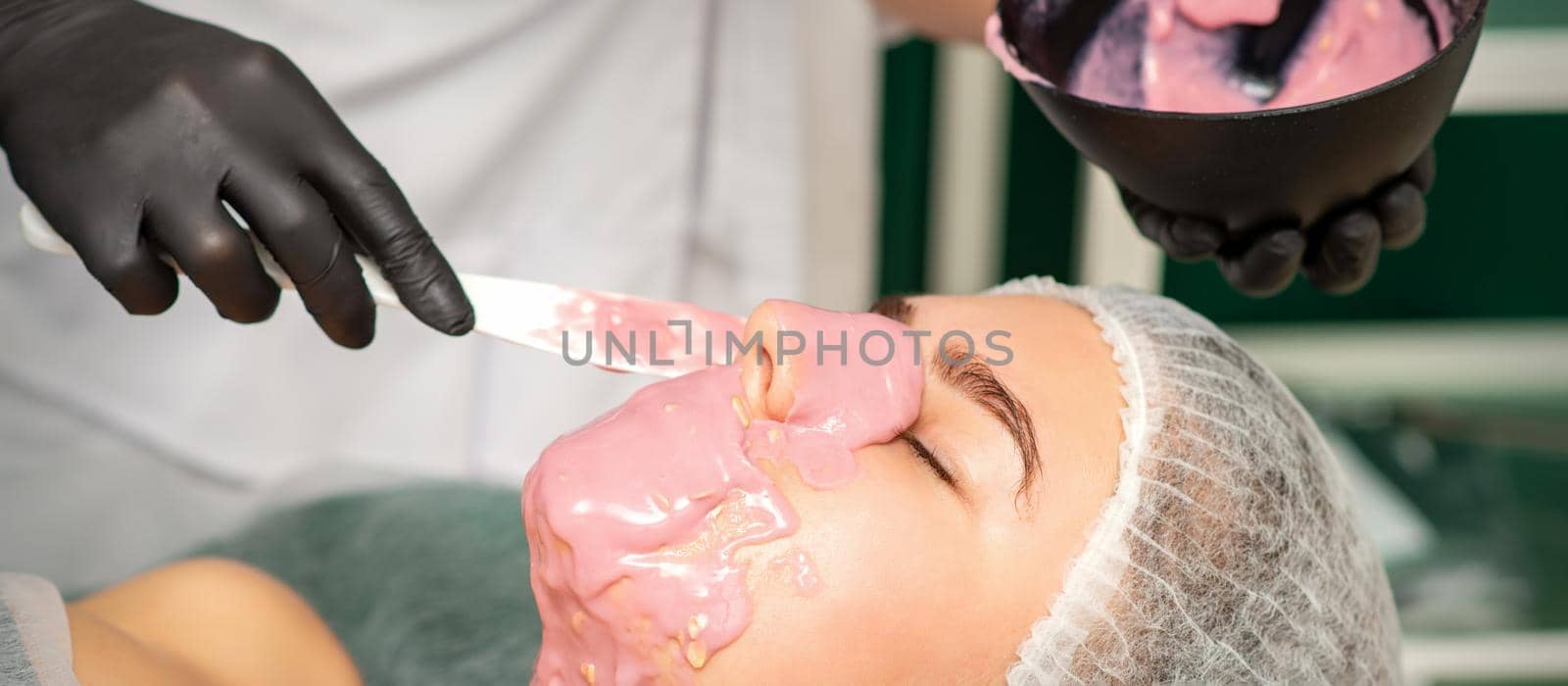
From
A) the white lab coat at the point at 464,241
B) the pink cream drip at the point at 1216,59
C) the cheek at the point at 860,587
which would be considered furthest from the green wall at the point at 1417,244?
the cheek at the point at 860,587

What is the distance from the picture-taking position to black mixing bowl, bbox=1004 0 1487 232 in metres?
0.93

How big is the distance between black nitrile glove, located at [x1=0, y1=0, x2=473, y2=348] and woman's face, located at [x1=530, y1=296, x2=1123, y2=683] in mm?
296

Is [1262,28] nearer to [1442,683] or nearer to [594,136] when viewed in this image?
[594,136]

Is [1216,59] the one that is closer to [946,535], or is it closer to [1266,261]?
[1266,261]

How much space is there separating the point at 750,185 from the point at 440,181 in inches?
19.9

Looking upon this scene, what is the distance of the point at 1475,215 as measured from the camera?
2.48 metres

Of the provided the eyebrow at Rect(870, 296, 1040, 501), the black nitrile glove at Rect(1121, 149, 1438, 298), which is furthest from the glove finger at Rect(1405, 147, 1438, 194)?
the eyebrow at Rect(870, 296, 1040, 501)

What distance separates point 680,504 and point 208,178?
0.53 meters

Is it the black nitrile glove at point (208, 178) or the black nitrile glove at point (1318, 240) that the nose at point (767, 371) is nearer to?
the black nitrile glove at point (208, 178)

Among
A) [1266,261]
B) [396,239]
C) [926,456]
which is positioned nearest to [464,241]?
[396,239]

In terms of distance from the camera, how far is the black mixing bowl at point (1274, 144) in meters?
0.93

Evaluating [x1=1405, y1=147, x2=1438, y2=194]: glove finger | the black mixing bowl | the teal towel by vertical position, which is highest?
the black mixing bowl

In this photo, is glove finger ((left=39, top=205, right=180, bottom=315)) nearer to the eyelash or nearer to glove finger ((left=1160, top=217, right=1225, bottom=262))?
the eyelash

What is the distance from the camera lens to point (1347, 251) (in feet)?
3.79
